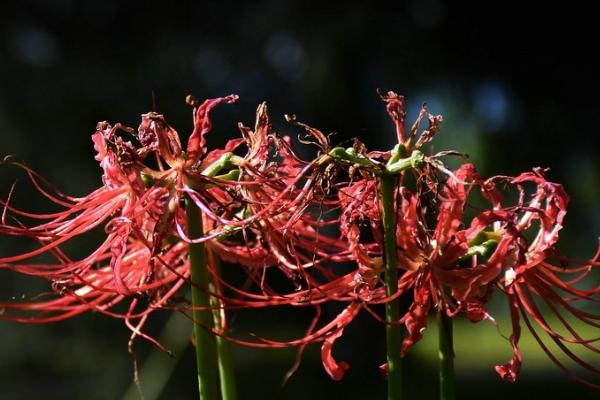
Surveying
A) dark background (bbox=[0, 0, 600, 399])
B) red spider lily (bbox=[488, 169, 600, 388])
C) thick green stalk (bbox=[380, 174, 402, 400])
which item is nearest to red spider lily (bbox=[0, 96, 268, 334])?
thick green stalk (bbox=[380, 174, 402, 400])

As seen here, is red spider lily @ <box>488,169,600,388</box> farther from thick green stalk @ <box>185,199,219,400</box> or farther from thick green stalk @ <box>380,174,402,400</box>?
thick green stalk @ <box>185,199,219,400</box>

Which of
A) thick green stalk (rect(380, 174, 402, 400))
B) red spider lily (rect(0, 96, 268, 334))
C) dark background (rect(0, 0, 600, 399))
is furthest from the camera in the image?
dark background (rect(0, 0, 600, 399))

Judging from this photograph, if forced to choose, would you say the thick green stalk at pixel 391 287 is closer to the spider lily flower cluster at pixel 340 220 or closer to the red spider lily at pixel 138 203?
the spider lily flower cluster at pixel 340 220

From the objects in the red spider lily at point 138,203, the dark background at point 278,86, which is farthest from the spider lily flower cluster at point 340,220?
the dark background at point 278,86

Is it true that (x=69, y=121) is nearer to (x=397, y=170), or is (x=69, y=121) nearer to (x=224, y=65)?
(x=224, y=65)

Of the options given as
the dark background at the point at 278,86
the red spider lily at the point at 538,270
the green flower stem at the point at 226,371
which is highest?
the dark background at the point at 278,86

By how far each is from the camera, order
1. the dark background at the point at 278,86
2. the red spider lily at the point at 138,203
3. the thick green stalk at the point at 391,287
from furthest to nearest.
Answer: the dark background at the point at 278,86, the red spider lily at the point at 138,203, the thick green stalk at the point at 391,287

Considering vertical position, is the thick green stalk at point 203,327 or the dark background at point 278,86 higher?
the dark background at point 278,86
